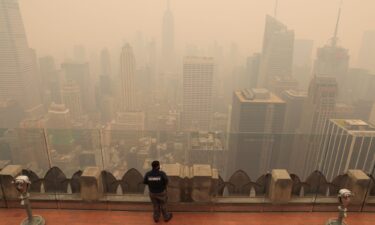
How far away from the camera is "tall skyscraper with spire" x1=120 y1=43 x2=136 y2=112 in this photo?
66.8 metres

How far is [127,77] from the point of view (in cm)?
6888

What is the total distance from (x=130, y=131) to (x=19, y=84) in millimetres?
65611

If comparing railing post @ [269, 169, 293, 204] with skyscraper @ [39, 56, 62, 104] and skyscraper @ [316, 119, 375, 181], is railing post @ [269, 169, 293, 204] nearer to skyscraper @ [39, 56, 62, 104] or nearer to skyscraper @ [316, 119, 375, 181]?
skyscraper @ [316, 119, 375, 181]

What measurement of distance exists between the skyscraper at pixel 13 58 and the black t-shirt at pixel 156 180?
62.2 meters

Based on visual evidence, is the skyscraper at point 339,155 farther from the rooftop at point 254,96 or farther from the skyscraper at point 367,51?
the skyscraper at point 367,51

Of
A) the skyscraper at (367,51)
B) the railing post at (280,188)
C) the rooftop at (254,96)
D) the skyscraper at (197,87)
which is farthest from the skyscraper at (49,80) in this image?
the skyscraper at (367,51)

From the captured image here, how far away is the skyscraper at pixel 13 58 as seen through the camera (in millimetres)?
58031

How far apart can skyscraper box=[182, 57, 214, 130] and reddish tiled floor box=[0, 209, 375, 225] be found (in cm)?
5634

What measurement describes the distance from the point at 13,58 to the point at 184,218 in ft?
229

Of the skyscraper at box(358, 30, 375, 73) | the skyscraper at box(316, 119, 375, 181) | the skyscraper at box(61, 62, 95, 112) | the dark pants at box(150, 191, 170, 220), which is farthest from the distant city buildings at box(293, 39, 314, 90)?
the dark pants at box(150, 191, 170, 220)

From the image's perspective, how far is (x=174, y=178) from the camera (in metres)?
4.44

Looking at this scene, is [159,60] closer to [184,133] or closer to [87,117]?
[87,117]

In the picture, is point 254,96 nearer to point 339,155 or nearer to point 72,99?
point 339,155

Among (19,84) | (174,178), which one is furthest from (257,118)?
(19,84)
